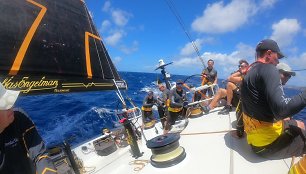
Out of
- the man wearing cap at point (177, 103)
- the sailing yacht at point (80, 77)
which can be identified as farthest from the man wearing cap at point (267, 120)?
the man wearing cap at point (177, 103)

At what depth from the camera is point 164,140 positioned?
341cm

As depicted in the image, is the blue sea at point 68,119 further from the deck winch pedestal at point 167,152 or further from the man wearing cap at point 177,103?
the deck winch pedestal at point 167,152

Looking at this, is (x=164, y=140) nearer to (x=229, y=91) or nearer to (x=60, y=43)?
(x=60, y=43)

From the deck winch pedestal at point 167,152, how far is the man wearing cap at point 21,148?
5.33 ft

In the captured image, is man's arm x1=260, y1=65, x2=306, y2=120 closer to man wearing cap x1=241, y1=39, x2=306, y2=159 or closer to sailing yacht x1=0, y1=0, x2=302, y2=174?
man wearing cap x1=241, y1=39, x2=306, y2=159

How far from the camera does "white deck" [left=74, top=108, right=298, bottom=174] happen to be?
2.88 metres

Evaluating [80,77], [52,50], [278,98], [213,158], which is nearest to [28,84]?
[52,50]

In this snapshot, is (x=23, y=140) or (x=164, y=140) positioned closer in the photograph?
(x=23, y=140)

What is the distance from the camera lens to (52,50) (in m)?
3.60

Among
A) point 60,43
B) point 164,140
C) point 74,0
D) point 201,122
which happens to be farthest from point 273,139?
point 74,0

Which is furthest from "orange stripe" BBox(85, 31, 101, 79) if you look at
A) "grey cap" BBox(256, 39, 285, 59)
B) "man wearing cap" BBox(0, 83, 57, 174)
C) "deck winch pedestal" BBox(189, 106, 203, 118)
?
"deck winch pedestal" BBox(189, 106, 203, 118)

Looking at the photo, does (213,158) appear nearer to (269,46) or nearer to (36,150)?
(269,46)

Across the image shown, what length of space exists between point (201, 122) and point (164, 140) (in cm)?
198

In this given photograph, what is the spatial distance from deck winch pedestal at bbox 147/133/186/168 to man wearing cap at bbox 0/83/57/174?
1625 mm
